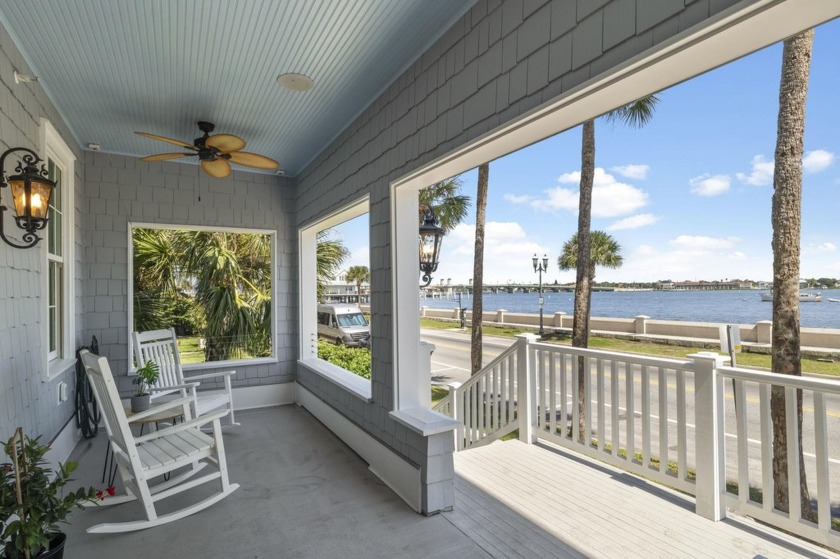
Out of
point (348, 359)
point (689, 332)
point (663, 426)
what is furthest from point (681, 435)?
point (689, 332)

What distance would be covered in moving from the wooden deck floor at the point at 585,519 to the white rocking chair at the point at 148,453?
1.59 meters

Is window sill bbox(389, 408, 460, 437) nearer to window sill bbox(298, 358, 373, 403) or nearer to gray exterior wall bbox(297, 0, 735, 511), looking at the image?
gray exterior wall bbox(297, 0, 735, 511)

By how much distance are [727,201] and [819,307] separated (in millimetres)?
9994

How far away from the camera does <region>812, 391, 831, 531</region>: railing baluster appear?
213 cm

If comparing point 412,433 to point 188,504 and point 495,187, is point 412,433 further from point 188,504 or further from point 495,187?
point 495,187

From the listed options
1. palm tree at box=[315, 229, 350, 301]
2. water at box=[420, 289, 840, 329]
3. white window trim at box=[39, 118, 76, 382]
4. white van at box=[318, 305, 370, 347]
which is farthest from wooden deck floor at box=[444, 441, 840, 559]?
water at box=[420, 289, 840, 329]

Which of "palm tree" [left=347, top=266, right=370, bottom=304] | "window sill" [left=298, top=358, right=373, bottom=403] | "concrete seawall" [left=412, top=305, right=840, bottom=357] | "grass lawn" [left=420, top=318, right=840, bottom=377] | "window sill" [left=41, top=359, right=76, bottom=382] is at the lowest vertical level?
"grass lawn" [left=420, top=318, right=840, bottom=377]

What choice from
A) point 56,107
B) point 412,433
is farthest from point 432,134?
point 56,107

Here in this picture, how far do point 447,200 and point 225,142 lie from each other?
6.92 meters

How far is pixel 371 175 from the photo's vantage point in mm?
3486

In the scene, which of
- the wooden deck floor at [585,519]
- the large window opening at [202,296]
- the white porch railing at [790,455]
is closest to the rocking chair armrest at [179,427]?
the wooden deck floor at [585,519]

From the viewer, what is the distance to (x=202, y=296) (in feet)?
21.0

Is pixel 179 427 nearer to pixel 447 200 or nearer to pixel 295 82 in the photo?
pixel 295 82

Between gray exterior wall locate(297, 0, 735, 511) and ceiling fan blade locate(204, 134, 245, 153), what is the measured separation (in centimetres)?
95
